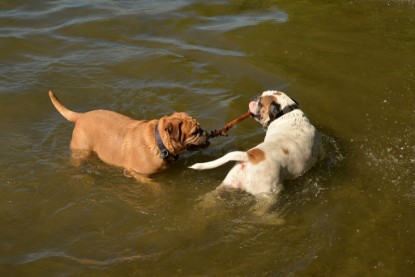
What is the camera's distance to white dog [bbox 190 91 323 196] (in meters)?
5.48

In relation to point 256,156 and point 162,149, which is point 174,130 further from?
point 256,156

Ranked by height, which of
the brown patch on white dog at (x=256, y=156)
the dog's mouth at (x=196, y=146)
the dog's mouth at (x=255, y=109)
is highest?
the dog's mouth at (x=255, y=109)

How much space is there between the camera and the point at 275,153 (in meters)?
5.67

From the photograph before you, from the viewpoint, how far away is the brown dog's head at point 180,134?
19.8 feet

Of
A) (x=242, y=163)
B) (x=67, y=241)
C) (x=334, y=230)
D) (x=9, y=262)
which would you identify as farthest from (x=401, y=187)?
(x=9, y=262)

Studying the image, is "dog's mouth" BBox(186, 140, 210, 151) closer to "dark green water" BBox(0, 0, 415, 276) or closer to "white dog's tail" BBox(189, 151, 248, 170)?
"dark green water" BBox(0, 0, 415, 276)

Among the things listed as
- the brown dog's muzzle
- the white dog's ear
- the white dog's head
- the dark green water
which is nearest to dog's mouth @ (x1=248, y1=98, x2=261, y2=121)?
the white dog's head

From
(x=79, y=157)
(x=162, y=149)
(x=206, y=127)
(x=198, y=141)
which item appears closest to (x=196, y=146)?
(x=198, y=141)

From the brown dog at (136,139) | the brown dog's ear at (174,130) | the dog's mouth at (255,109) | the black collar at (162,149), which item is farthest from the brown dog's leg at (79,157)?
the dog's mouth at (255,109)

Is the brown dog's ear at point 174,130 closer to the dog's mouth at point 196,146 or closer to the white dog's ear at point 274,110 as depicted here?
the dog's mouth at point 196,146

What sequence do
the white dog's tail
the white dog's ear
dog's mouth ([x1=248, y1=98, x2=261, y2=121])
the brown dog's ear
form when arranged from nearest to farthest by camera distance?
the white dog's tail, the brown dog's ear, the white dog's ear, dog's mouth ([x1=248, y1=98, x2=261, y2=121])

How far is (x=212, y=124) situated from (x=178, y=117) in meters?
1.60

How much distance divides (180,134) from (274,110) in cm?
136

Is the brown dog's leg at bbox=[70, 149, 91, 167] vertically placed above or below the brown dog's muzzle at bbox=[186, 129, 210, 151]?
below
